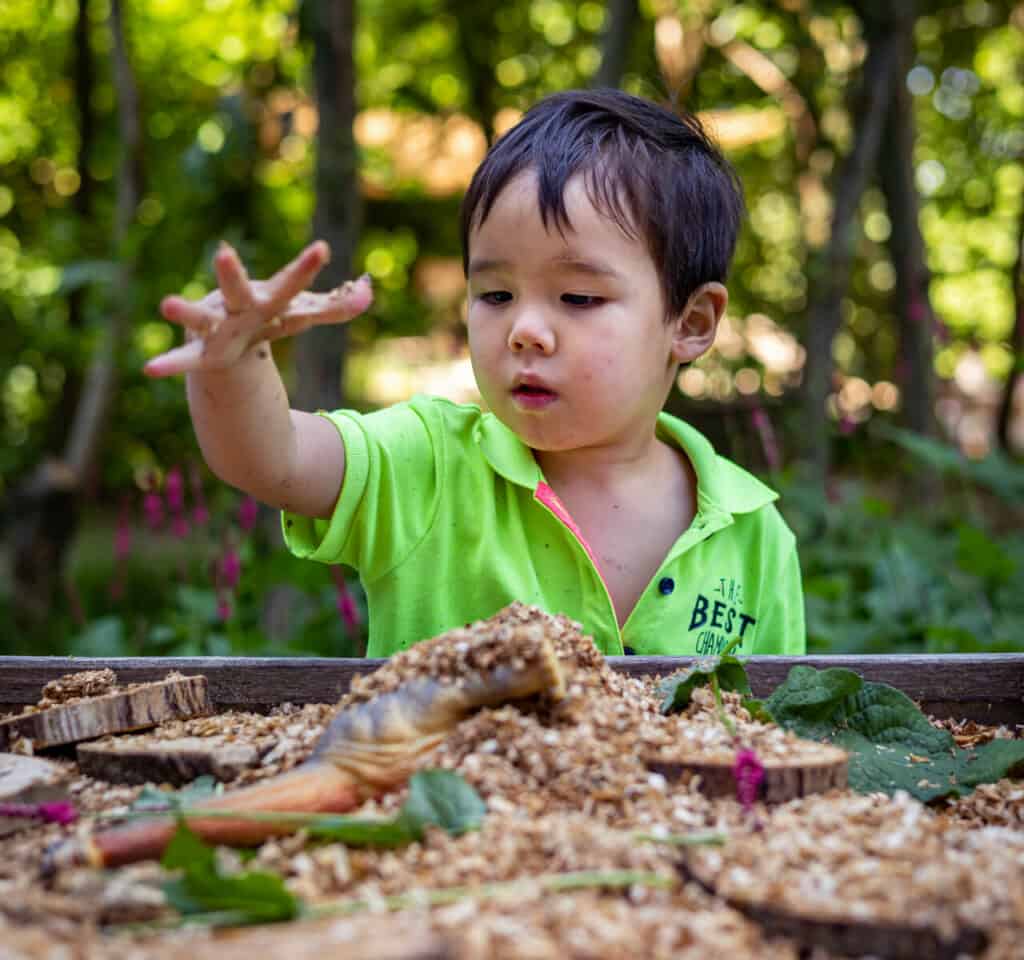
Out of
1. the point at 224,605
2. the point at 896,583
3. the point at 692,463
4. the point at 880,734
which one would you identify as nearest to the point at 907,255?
the point at 896,583

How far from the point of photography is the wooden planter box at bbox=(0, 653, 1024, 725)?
4.87ft

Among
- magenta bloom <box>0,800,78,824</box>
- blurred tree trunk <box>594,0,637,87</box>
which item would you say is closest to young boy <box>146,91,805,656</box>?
magenta bloom <box>0,800,78,824</box>

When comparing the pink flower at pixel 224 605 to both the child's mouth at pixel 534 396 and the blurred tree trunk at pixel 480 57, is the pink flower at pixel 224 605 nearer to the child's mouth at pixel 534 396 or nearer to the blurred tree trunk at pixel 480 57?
the child's mouth at pixel 534 396

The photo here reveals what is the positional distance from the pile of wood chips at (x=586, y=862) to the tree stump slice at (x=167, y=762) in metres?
0.02

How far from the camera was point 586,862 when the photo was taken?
3.08 ft

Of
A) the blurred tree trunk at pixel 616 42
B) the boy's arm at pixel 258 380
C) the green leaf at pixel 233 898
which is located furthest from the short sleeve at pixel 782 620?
the blurred tree trunk at pixel 616 42

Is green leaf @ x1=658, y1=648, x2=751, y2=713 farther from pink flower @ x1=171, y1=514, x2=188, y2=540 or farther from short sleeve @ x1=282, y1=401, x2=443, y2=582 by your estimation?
pink flower @ x1=171, y1=514, x2=188, y2=540

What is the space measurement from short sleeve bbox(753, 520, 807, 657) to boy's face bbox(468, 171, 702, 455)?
0.43 m

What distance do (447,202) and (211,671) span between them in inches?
329

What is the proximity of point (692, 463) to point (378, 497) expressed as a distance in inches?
23.1

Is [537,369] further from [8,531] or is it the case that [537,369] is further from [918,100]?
[918,100]

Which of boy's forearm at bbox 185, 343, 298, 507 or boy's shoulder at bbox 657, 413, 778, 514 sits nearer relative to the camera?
boy's forearm at bbox 185, 343, 298, 507

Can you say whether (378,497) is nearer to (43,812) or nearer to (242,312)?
(242,312)

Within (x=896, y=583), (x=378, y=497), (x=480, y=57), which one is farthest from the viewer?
(x=480, y=57)
